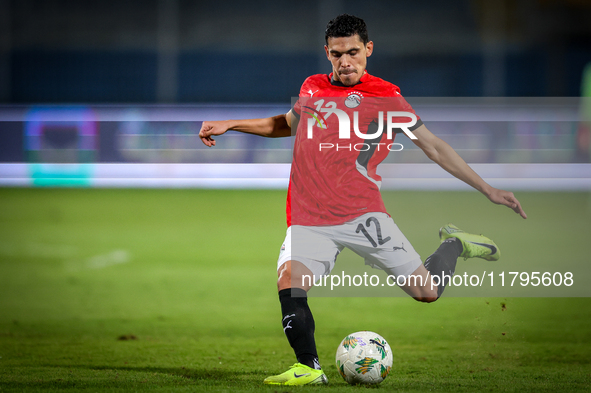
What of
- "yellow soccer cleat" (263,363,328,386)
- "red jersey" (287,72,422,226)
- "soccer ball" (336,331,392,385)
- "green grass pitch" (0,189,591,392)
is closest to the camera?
"yellow soccer cleat" (263,363,328,386)

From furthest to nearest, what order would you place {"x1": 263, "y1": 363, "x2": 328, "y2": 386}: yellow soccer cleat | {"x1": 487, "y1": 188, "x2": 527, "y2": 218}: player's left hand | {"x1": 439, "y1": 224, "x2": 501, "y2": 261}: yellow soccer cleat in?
{"x1": 439, "y1": 224, "x2": 501, "y2": 261}: yellow soccer cleat, {"x1": 487, "y1": 188, "x2": 527, "y2": 218}: player's left hand, {"x1": 263, "y1": 363, "x2": 328, "y2": 386}: yellow soccer cleat

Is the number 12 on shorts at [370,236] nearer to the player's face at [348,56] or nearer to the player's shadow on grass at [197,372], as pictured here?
the player's face at [348,56]

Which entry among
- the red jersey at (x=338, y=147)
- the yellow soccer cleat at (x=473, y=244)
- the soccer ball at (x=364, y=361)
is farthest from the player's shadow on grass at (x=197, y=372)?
the yellow soccer cleat at (x=473, y=244)

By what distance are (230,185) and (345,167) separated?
29.1 ft

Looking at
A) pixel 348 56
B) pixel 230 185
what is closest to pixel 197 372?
pixel 348 56

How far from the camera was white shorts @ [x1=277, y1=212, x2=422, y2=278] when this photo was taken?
2.98m

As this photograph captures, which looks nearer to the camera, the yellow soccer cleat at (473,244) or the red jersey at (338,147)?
the red jersey at (338,147)

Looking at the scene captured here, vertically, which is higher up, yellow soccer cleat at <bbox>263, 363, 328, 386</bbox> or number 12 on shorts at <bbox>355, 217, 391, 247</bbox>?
number 12 on shorts at <bbox>355, 217, 391, 247</bbox>

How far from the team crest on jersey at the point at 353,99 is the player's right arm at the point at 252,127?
28cm

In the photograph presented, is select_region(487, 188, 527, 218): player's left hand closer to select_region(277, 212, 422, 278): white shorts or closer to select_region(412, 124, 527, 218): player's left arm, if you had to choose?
select_region(412, 124, 527, 218): player's left arm

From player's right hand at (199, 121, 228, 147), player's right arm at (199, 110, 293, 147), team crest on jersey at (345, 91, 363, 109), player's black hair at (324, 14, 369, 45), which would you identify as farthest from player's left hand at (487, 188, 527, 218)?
player's right hand at (199, 121, 228, 147)

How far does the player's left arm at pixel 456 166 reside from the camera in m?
3.02

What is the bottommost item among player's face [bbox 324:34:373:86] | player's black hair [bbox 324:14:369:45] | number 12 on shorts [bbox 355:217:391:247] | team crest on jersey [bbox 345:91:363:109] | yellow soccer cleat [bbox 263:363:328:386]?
yellow soccer cleat [bbox 263:363:328:386]

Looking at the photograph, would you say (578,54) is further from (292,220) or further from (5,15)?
(292,220)
